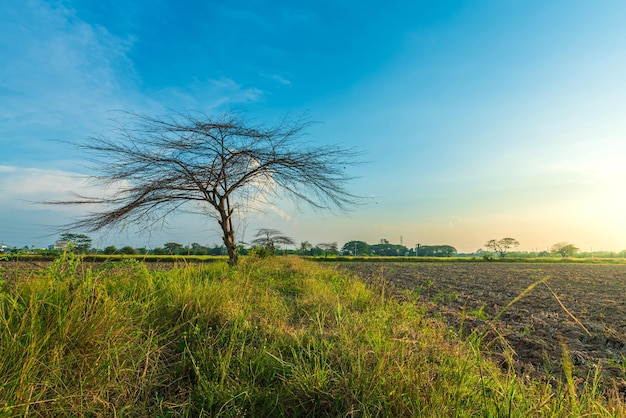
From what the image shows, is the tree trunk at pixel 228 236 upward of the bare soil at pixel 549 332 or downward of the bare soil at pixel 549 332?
upward

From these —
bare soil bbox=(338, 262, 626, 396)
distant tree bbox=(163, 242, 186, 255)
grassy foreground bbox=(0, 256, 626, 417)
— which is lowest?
bare soil bbox=(338, 262, 626, 396)

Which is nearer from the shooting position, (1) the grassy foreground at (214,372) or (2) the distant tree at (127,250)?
(1) the grassy foreground at (214,372)

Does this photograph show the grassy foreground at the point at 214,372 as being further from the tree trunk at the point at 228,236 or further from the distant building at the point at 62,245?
the tree trunk at the point at 228,236

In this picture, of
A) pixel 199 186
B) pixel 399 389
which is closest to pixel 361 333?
pixel 399 389

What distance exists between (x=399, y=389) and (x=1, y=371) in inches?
101

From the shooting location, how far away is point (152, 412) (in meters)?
2.39

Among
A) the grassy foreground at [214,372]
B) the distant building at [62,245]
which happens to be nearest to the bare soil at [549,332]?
the grassy foreground at [214,372]

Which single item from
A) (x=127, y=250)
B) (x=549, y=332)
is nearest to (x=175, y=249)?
(x=127, y=250)

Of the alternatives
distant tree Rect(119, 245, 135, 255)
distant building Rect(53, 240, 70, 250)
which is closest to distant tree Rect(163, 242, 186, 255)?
distant tree Rect(119, 245, 135, 255)

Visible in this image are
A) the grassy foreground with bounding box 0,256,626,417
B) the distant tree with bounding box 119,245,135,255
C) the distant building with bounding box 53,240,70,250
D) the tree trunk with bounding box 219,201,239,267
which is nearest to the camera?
the grassy foreground with bounding box 0,256,626,417

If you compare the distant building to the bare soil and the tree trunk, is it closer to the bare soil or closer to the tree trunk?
the bare soil

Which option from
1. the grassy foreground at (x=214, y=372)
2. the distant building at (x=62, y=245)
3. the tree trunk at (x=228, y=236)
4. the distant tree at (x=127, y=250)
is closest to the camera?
the grassy foreground at (x=214, y=372)

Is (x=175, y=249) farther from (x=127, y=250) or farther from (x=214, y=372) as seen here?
(x=214, y=372)

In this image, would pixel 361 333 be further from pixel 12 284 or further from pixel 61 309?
pixel 12 284
